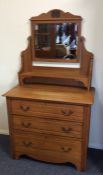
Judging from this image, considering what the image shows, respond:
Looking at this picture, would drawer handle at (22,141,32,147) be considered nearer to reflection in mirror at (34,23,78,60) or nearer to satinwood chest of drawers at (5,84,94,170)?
satinwood chest of drawers at (5,84,94,170)

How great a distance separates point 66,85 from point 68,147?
2.11ft

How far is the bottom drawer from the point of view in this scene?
6.91 ft

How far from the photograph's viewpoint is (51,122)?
208 cm

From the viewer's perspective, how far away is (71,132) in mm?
2062

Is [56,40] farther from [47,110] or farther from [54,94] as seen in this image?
[47,110]

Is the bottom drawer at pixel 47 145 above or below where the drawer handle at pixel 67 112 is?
below

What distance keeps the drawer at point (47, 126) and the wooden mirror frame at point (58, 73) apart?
0.44 m

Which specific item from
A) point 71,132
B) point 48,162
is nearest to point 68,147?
point 71,132

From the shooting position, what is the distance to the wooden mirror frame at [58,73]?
2227 millimetres

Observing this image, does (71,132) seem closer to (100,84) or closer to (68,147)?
(68,147)

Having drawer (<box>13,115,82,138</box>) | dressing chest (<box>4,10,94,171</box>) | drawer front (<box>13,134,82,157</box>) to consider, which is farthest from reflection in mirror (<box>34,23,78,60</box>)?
drawer front (<box>13,134,82,157</box>)

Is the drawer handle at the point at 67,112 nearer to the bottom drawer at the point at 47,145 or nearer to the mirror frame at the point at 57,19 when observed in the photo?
the bottom drawer at the point at 47,145

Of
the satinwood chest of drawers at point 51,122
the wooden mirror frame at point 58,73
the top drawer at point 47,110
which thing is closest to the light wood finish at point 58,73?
the wooden mirror frame at point 58,73

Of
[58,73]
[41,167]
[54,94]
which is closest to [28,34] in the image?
[58,73]
